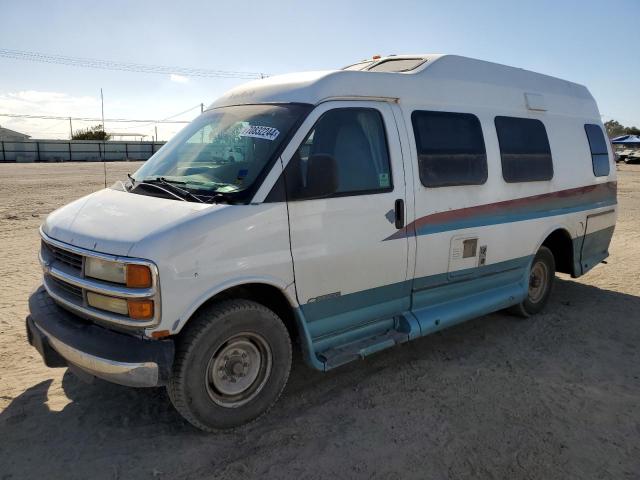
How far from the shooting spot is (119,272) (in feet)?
10.1

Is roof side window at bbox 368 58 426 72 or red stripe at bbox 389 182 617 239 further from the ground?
roof side window at bbox 368 58 426 72

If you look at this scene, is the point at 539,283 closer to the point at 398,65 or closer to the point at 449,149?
the point at 449,149

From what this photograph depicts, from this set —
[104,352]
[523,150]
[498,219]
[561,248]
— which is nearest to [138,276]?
[104,352]

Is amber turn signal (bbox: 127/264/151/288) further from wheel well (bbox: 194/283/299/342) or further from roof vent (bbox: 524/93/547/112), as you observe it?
roof vent (bbox: 524/93/547/112)

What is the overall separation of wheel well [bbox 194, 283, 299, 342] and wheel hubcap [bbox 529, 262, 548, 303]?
3396mm

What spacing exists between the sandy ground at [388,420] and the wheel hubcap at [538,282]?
0.76 m

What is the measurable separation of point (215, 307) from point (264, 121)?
144 cm

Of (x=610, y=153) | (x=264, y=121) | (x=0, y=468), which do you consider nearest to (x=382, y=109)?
(x=264, y=121)

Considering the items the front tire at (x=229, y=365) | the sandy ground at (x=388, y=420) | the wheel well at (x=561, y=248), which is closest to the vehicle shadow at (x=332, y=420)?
the sandy ground at (x=388, y=420)

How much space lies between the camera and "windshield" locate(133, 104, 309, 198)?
3594 mm

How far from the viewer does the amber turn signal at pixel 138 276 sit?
3.00 meters

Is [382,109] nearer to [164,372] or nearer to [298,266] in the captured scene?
[298,266]

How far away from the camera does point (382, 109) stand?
13.6 ft

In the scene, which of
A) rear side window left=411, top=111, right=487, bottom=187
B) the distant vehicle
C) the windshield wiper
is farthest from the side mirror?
the distant vehicle
